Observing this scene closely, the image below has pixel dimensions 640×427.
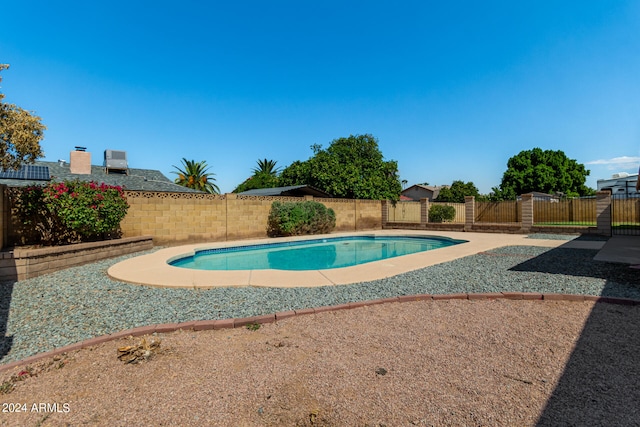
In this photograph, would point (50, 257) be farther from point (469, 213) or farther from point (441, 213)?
point (441, 213)

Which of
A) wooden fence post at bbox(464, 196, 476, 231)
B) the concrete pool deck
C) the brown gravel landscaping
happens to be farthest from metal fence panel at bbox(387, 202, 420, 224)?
the brown gravel landscaping

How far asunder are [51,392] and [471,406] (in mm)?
3202

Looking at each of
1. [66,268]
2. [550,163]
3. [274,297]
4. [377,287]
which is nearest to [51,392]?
[274,297]

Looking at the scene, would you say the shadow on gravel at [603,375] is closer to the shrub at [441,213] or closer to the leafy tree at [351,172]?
the shrub at [441,213]

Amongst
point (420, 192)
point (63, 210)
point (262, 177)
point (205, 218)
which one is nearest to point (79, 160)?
point (205, 218)

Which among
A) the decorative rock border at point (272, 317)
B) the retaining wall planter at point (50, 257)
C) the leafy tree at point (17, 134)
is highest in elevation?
the leafy tree at point (17, 134)

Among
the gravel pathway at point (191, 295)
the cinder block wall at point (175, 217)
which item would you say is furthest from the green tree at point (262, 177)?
the gravel pathway at point (191, 295)

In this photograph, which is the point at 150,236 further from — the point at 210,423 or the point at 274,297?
the point at 210,423

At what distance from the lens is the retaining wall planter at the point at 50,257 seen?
19.3 feet

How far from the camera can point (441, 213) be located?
21484mm

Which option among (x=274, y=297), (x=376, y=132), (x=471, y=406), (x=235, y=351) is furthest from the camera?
(x=376, y=132)

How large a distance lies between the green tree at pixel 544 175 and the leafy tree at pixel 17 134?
43275mm

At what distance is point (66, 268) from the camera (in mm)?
7000

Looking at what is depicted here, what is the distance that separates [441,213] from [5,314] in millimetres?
21916
